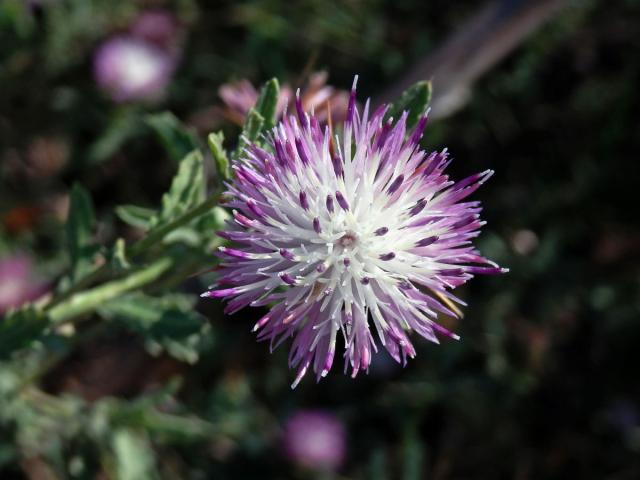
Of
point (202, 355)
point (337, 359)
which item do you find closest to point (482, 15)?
point (337, 359)

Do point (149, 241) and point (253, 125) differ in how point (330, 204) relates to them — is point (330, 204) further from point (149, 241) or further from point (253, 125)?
point (149, 241)

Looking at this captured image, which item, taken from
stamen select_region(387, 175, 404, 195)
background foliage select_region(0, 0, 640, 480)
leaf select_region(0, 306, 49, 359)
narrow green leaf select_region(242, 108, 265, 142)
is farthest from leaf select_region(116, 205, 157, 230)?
background foliage select_region(0, 0, 640, 480)

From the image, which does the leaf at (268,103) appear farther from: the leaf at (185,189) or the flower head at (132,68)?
the flower head at (132,68)

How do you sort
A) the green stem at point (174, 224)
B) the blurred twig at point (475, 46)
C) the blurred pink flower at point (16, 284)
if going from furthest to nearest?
the blurred pink flower at point (16, 284) → the blurred twig at point (475, 46) → the green stem at point (174, 224)

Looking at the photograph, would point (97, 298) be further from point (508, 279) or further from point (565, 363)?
point (565, 363)

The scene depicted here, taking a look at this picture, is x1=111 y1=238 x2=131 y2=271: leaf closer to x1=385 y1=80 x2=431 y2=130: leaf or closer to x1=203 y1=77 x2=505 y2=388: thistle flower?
x1=203 y1=77 x2=505 y2=388: thistle flower

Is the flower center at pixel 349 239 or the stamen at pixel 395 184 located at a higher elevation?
the stamen at pixel 395 184

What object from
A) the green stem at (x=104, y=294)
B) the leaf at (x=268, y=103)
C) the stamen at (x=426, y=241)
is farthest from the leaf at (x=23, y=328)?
the stamen at (x=426, y=241)
